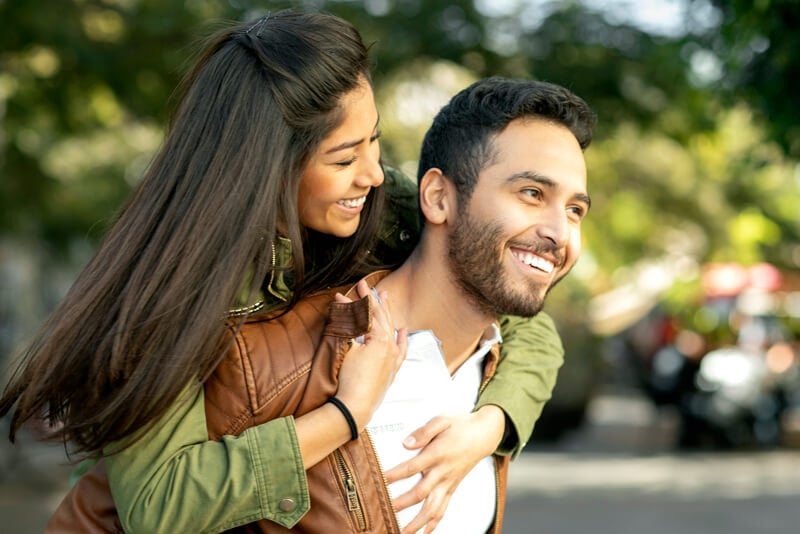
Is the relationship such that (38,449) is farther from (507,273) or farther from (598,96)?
(507,273)

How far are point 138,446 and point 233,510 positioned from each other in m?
0.22

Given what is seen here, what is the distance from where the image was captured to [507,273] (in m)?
2.53

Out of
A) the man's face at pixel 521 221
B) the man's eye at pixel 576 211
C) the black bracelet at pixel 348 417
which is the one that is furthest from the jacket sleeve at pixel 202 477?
the man's eye at pixel 576 211

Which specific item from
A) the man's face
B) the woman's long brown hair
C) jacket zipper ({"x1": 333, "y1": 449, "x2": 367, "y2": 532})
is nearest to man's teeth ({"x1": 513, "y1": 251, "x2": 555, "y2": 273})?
the man's face

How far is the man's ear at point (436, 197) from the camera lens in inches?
104

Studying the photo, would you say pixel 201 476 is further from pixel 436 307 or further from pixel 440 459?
pixel 436 307

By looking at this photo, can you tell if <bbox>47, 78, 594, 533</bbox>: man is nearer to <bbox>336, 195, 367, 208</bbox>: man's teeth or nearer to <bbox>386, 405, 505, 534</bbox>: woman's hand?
<bbox>386, 405, 505, 534</bbox>: woman's hand

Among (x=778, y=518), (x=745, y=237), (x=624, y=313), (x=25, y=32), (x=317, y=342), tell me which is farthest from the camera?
(x=624, y=313)

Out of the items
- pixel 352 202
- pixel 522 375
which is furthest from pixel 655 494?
pixel 352 202

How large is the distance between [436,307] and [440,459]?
373 millimetres

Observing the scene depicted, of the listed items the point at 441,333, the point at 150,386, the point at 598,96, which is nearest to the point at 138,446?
the point at 150,386

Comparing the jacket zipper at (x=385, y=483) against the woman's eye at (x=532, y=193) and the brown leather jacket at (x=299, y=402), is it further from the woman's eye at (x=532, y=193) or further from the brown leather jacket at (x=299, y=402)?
the woman's eye at (x=532, y=193)

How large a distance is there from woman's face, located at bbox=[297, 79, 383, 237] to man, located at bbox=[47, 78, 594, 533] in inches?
6.4

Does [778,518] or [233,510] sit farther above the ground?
[233,510]
